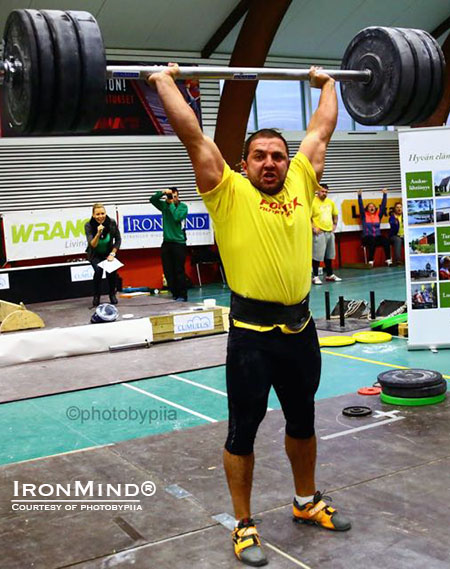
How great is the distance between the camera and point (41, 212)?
10.9m

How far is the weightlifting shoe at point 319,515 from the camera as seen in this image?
2.74 metres

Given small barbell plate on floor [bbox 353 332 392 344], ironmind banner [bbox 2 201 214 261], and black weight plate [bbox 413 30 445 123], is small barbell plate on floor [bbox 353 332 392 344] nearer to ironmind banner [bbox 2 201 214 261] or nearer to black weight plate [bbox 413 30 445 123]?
black weight plate [bbox 413 30 445 123]

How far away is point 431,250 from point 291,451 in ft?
11.9

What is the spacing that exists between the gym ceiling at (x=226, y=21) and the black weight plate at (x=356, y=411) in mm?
7853

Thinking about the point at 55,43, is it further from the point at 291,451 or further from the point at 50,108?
the point at 291,451

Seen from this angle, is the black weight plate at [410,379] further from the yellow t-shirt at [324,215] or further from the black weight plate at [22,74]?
the yellow t-shirt at [324,215]

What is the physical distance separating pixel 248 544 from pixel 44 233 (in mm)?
9010

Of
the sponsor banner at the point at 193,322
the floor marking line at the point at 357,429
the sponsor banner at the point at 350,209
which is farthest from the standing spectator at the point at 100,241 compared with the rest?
the sponsor banner at the point at 350,209

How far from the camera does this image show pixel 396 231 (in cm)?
1380

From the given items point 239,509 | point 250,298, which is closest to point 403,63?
point 250,298

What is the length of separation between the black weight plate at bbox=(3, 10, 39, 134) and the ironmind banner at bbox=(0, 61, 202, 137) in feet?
29.1

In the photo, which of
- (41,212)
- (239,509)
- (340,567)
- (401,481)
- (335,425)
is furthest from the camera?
(41,212)

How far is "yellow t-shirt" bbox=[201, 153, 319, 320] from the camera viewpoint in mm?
2590

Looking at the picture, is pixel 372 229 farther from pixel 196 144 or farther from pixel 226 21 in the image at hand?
pixel 196 144
